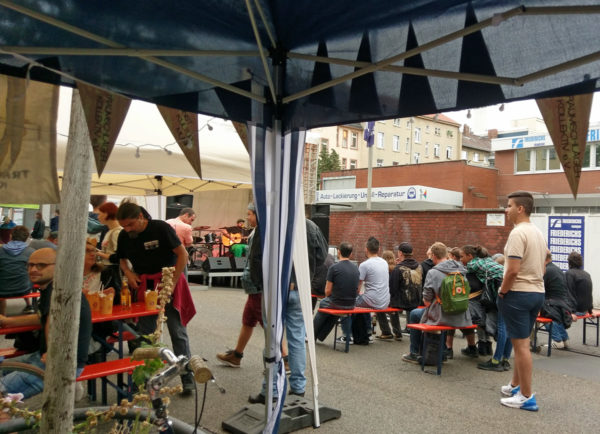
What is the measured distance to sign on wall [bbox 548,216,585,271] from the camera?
1391 cm

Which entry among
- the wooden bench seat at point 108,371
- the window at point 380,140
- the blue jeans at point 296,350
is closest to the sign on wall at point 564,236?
the blue jeans at point 296,350

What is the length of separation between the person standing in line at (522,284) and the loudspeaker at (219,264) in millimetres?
9428

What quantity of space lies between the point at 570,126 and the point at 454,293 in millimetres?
3676

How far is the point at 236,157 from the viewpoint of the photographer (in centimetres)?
784

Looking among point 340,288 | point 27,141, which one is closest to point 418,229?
point 340,288

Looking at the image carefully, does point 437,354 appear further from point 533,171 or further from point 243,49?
point 533,171

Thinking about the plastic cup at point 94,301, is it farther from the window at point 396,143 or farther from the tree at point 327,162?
the window at point 396,143

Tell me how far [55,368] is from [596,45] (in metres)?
3.36

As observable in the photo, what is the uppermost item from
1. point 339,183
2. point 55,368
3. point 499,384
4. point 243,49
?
point 339,183

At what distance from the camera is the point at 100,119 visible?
10.6 feet

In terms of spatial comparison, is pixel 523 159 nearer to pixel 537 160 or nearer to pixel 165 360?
pixel 537 160

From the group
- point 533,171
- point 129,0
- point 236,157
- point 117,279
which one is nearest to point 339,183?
point 533,171

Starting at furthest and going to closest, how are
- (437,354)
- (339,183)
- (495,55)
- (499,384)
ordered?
(339,183)
(437,354)
(499,384)
(495,55)

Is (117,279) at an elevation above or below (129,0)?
below
